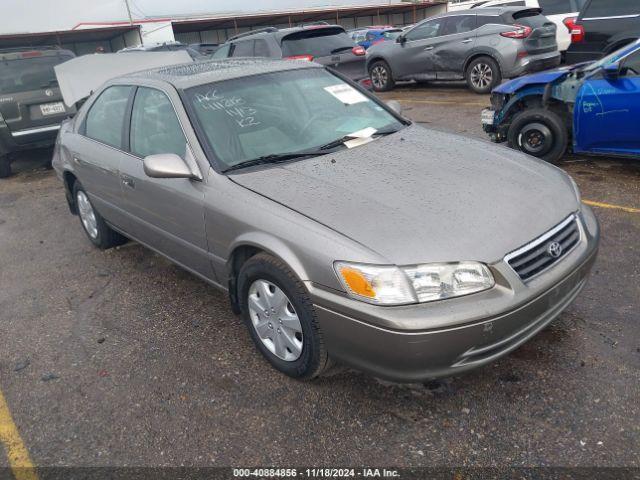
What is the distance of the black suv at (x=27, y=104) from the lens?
24.6 feet

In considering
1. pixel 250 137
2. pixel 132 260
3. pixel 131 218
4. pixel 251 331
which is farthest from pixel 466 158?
pixel 132 260

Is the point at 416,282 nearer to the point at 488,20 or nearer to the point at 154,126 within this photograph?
the point at 154,126

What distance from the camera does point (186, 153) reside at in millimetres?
3064

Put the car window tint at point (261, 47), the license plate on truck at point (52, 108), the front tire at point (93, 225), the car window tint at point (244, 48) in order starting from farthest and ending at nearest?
the car window tint at point (244, 48) < the car window tint at point (261, 47) < the license plate on truck at point (52, 108) < the front tire at point (93, 225)

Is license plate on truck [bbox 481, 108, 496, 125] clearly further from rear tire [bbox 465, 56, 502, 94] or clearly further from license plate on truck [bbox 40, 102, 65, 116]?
license plate on truck [bbox 40, 102, 65, 116]

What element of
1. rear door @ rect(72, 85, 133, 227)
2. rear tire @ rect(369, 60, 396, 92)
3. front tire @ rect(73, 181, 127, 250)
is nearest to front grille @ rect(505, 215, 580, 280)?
rear door @ rect(72, 85, 133, 227)

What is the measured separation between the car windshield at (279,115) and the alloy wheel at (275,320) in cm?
76

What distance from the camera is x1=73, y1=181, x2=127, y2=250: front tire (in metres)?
4.60

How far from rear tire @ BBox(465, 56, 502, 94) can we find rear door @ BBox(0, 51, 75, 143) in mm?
7421

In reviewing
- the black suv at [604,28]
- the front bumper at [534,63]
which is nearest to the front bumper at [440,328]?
the black suv at [604,28]

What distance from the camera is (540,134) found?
5.61 meters

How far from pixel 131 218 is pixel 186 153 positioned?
1.04m

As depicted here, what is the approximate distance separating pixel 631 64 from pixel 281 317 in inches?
175

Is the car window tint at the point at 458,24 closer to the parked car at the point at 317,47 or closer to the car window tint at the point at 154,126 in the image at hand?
the parked car at the point at 317,47
